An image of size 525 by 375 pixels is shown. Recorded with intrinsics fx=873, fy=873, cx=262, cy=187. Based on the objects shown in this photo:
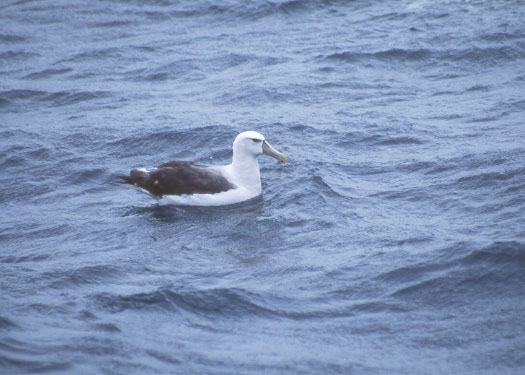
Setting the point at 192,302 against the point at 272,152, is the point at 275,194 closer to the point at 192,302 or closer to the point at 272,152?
the point at 272,152

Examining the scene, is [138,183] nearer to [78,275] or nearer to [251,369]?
[78,275]

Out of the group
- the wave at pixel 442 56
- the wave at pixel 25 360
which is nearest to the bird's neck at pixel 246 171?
the wave at pixel 25 360

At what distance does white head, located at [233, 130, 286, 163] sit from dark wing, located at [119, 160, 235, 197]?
1.80 ft

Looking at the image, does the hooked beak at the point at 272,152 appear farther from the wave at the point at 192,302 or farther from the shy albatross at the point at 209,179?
the wave at the point at 192,302

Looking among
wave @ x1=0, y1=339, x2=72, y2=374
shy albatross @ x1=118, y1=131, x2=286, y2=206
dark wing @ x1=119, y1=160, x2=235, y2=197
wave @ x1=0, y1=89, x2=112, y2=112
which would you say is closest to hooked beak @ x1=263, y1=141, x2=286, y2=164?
shy albatross @ x1=118, y1=131, x2=286, y2=206

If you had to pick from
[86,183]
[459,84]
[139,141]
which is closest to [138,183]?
[86,183]

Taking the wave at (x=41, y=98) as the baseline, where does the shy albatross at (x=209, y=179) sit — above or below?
below

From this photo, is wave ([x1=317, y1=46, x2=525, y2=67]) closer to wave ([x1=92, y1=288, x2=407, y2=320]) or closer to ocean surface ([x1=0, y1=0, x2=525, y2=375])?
ocean surface ([x1=0, y1=0, x2=525, y2=375])

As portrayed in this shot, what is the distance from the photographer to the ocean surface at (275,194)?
26.4ft

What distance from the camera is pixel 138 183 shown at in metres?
12.2

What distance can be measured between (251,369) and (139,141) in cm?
791

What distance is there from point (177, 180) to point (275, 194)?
150 cm

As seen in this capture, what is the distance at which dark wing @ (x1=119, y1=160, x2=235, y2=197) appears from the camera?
39.9ft

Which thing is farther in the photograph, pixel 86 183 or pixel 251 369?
pixel 86 183
